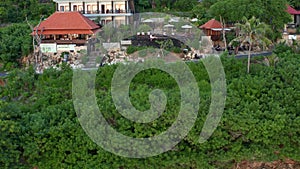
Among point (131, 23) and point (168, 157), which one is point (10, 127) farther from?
point (131, 23)

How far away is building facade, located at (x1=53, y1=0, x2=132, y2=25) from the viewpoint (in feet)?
109

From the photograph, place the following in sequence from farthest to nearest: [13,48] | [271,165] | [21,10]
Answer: [21,10] < [13,48] < [271,165]

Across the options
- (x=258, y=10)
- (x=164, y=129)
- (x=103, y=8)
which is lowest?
(x=164, y=129)

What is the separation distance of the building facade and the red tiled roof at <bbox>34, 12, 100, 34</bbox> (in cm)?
506

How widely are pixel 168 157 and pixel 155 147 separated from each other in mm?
738

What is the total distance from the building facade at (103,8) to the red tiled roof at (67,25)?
506cm

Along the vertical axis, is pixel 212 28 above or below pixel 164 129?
above

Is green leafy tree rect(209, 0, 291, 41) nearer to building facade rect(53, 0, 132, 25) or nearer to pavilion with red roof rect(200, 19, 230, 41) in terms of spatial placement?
pavilion with red roof rect(200, 19, 230, 41)

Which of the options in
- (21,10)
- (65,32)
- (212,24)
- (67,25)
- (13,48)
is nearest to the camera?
(65,32)

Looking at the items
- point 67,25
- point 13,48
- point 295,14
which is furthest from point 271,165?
point 295,14

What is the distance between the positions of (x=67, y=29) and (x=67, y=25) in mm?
418

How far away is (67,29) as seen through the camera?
1067 inches

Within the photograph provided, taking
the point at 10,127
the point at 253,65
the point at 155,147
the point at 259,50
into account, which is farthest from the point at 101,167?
the point at 259,50

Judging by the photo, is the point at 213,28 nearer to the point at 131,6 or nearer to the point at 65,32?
the point at 65,32
